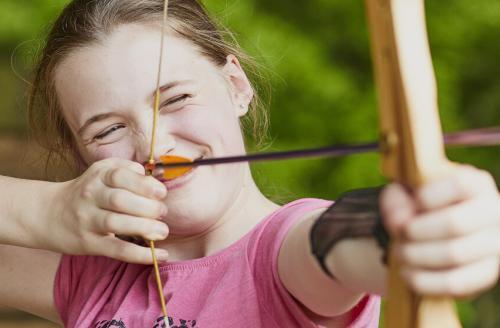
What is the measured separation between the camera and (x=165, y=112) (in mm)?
1121

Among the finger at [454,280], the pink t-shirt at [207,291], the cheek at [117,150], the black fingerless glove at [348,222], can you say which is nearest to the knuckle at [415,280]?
the finger at [454,280]

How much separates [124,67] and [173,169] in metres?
0.15

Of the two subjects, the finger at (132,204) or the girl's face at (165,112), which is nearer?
the finger at (132,204)

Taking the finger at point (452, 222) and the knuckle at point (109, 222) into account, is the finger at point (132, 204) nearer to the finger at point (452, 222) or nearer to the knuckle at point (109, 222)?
the knuckle at point (109, 222)

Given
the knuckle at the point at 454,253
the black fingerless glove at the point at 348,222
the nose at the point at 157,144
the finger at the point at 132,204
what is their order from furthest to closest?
the nose at the point at 157,144 → the finger at the point at 132,204 → the black fingerless glove at the point at 348,222 → the knuckle at the point at 454,253

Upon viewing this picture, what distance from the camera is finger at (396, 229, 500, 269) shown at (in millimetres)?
593

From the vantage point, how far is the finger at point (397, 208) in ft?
2.02

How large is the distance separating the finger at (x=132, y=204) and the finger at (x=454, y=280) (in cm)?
42

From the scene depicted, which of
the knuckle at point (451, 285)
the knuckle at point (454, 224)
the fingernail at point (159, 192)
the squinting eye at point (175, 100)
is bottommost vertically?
the knuckle at point (451, 285)

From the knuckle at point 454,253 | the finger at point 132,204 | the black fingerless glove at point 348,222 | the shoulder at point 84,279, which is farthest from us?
the shoulder at point 84,279

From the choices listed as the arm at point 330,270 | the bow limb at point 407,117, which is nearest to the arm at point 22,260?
the arm at point 330,270

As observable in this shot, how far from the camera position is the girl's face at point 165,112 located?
111 centimetres

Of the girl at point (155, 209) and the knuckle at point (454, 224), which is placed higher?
the girl at point (155, 209)

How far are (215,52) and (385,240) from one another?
1.90 feet
